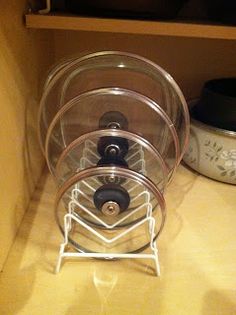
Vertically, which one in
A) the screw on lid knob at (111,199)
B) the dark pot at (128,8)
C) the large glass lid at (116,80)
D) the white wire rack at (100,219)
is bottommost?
the white wire rack at (100,219)

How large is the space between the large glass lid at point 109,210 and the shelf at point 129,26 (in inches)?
10.0

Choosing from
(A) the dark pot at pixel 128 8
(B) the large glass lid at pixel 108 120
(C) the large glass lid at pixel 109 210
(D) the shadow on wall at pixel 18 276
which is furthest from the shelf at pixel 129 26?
(D) the shadow on wall at pixel 18 276

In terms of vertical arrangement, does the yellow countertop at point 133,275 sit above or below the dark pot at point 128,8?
below

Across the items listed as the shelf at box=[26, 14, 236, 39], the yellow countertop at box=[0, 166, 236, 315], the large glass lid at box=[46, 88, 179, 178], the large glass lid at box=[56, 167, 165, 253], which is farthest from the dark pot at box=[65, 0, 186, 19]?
the yellow countertop at box=[0, 166, 236, 315]

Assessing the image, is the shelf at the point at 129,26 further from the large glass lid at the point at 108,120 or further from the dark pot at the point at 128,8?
the large glass lid at the point at 108,120

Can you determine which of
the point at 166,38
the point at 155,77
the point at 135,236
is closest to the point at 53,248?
the point at 135,236

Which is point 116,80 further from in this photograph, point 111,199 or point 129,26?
point 111,199

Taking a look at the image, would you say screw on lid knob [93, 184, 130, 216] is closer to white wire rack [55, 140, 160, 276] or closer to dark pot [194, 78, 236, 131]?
white wire rack [55, 140, 160, 276]

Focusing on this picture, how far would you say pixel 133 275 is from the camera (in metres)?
0.55

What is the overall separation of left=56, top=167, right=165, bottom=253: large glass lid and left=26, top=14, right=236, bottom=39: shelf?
0.25 meters

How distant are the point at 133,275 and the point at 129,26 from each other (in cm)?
41

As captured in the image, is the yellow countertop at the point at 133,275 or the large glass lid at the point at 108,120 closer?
the yellow countertop at the point at 133,275

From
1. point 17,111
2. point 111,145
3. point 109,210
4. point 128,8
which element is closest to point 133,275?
point 109,210

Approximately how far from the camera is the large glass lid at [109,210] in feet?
1.61
